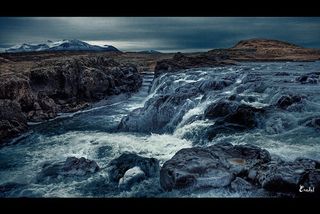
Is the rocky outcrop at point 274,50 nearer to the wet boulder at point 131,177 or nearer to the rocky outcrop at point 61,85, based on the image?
the wet boulder at point 131,177

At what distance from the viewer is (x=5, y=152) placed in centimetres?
1104

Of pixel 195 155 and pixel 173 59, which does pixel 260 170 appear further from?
pixel 173 59

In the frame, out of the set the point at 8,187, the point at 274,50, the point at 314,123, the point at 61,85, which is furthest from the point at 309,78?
the point at 8,187

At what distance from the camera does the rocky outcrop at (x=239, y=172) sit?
643 centimetres

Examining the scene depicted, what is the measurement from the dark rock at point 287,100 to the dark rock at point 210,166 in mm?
4652

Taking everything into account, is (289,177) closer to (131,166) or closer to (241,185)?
(241,185)

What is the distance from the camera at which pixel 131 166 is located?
8.31 meters

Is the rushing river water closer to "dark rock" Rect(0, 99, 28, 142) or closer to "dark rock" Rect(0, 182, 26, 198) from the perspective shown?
"dark rock" Rect(0, 182, 26, 198)

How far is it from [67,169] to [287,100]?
25.6 ft

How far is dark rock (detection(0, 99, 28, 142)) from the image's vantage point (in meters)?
12.7

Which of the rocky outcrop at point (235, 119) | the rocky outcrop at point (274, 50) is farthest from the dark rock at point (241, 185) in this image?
the rocky outcrop at point (274, 50)

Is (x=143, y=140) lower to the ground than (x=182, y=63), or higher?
lower

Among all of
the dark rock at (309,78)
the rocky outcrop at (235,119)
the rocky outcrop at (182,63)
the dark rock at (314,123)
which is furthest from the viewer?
the rocky outcrop at (182,63)
